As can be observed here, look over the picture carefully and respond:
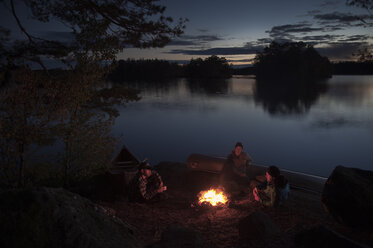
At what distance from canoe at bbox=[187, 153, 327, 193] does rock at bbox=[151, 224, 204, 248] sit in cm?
562

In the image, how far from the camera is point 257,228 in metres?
5.72

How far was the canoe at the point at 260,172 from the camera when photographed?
10.0 m

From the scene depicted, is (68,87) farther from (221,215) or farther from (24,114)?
(221,215)

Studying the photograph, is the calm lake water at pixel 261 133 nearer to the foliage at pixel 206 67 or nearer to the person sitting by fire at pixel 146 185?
the person sitting by fire at pixel 146 185

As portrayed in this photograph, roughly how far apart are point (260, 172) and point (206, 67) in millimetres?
149978

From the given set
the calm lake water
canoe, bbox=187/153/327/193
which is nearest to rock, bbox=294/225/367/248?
canoe, bbox=187/153/327/193

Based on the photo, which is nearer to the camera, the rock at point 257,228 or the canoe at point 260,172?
the rock at point 257,228

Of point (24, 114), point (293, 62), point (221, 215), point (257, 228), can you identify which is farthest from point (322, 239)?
point (293, 62)

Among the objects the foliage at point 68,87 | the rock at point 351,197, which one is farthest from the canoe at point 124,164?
the rock at point 351,197

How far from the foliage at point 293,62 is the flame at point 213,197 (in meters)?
104

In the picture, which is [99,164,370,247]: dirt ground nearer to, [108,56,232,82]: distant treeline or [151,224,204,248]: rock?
[151,224,204,248]: rock

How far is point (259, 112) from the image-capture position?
45625 mm

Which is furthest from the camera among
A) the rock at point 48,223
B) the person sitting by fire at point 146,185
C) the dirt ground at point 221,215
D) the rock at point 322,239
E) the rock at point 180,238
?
the person sitting by fire at point 146,185

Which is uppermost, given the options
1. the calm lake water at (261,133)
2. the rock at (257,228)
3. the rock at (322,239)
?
the rock at (322,239)
